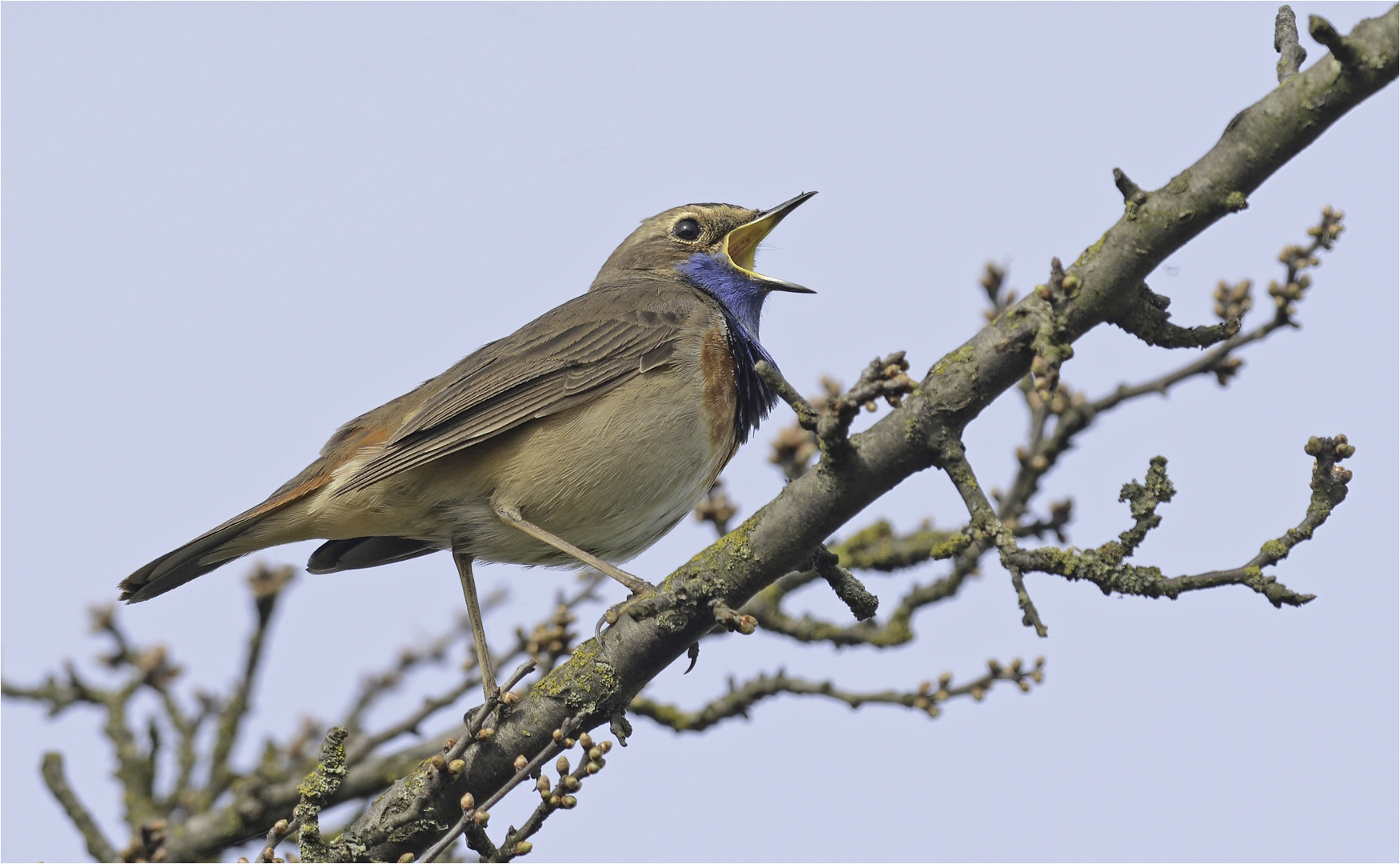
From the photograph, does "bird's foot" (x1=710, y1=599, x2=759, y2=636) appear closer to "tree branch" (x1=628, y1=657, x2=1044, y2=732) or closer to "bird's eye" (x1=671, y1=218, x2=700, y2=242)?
"tree branch" (x1=628, y1=657, x2=1044, y2=732)

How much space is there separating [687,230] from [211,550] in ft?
12.0

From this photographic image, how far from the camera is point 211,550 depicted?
7.05m

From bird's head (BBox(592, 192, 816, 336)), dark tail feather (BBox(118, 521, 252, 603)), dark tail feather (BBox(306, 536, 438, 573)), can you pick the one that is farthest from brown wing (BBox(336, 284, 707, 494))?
dark tail feather (BBox(306, 536, 438, 573))

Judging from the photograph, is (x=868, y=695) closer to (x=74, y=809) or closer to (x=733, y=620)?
(x=733, y=620)

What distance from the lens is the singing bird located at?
6.95 metres

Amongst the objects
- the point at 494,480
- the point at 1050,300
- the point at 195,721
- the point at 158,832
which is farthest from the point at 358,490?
the point at 1050,300

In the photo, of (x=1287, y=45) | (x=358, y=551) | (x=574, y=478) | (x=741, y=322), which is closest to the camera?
(x=1287, y=45)

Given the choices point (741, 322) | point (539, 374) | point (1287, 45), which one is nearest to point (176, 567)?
point (539, 374)

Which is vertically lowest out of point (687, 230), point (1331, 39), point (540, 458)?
point (1331, 39)

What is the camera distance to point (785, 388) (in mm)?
5020

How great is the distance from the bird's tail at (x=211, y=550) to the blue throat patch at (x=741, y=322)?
7.64 ft

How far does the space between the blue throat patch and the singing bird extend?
0.02 m

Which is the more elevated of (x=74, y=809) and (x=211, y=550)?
(x=211, y=550)

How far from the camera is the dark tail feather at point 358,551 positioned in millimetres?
7680
